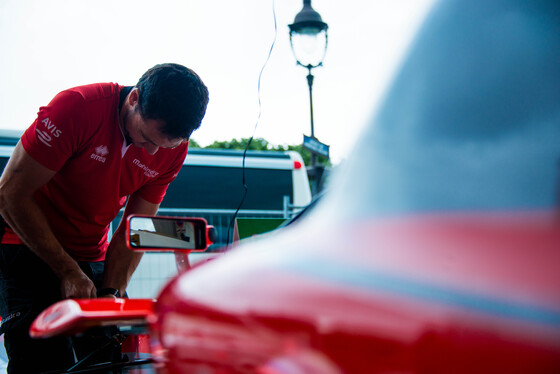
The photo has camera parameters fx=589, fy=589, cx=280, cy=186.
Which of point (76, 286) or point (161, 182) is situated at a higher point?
point (161, 182)

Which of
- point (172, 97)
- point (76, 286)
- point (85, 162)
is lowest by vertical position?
point (76, 286)

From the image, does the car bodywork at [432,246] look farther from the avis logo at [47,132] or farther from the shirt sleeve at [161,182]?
the shirt sleeve at [161,182]

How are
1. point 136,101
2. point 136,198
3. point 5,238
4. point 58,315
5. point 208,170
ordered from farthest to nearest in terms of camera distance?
point 208,170
point 136,198
point 5,238
point 136,101
point 58,315

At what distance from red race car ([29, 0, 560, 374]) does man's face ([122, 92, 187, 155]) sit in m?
1.39

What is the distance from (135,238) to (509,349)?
1297mm

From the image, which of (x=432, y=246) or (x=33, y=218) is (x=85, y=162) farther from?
(x=432, y=246)

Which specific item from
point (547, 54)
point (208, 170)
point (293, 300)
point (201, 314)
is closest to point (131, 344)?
point (201, 314)

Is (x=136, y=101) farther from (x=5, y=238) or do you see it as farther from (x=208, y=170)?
(x=208, y=170)

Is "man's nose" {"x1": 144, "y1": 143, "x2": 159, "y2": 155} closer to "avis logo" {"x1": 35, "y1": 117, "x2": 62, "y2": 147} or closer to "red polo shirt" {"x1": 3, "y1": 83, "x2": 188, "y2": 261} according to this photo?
"red polo shirt" {"x1": 3, "y1": 83, "x2": 188, "y2": 261}

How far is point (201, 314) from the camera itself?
97 cm

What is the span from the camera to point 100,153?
8.13ft

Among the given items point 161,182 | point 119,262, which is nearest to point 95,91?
point 161,182

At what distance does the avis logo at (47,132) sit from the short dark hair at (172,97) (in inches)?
13.2

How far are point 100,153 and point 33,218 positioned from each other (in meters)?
0.38
